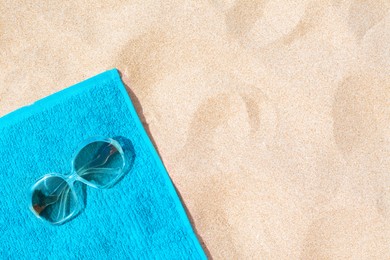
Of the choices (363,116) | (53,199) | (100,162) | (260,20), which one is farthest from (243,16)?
(53,199)

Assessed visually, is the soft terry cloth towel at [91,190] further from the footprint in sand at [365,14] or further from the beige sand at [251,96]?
A: the footprint in sand at [365,14]

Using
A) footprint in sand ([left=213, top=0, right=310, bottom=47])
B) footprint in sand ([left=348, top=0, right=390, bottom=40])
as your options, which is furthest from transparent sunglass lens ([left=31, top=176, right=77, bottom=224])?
footprint in sand ([left=348, top=0, right=390, bottom=40])

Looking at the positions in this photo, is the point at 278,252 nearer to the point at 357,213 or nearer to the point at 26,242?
the point at 357,213

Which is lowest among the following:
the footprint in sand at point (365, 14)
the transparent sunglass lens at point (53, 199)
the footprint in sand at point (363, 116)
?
the footprint in sand at point (363, 116)

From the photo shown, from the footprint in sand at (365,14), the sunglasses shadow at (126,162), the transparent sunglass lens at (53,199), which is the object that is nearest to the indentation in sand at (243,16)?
the footprint in sand at (365,14)

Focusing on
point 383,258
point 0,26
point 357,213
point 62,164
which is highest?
point 0,26

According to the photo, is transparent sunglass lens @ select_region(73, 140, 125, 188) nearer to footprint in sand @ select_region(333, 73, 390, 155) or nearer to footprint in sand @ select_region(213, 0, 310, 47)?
footprint in sand @ select_region(213, 0, 310, 47)

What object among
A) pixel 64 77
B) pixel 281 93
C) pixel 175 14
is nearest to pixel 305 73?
pixel 281 93
